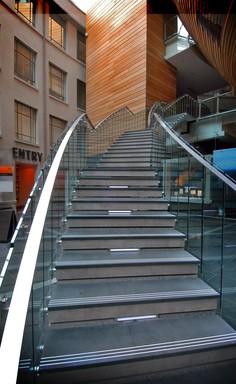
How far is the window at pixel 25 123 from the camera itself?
11289 millimetres

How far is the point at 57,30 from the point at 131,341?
15.9 m

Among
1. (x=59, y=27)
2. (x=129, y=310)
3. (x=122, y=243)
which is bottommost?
(x=129, y=310)

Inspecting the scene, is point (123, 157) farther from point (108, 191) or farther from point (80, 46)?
point (80, 46)

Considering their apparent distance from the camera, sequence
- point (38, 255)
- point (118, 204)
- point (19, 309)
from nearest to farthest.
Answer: point (19, 309) → point (38, 255) → point (118, 204)

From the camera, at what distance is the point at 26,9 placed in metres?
12.0

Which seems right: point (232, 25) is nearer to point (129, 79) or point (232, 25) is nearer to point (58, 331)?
point (58, 331)

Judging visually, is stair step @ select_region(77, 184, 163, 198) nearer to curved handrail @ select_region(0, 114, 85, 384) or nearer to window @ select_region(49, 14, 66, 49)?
curved handrail @ select_region(0, 114, 85, 384)

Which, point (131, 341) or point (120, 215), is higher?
point (120, 215)

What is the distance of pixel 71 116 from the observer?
14398 mm

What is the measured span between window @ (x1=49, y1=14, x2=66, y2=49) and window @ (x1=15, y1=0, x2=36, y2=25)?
116 centimetres

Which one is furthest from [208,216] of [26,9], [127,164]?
[26,9]

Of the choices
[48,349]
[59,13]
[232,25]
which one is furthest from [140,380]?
[59,13]

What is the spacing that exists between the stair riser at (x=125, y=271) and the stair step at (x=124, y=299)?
0.22ft

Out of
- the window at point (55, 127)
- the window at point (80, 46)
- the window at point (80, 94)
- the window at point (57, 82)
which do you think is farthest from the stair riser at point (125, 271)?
the window at point (80, 46)
